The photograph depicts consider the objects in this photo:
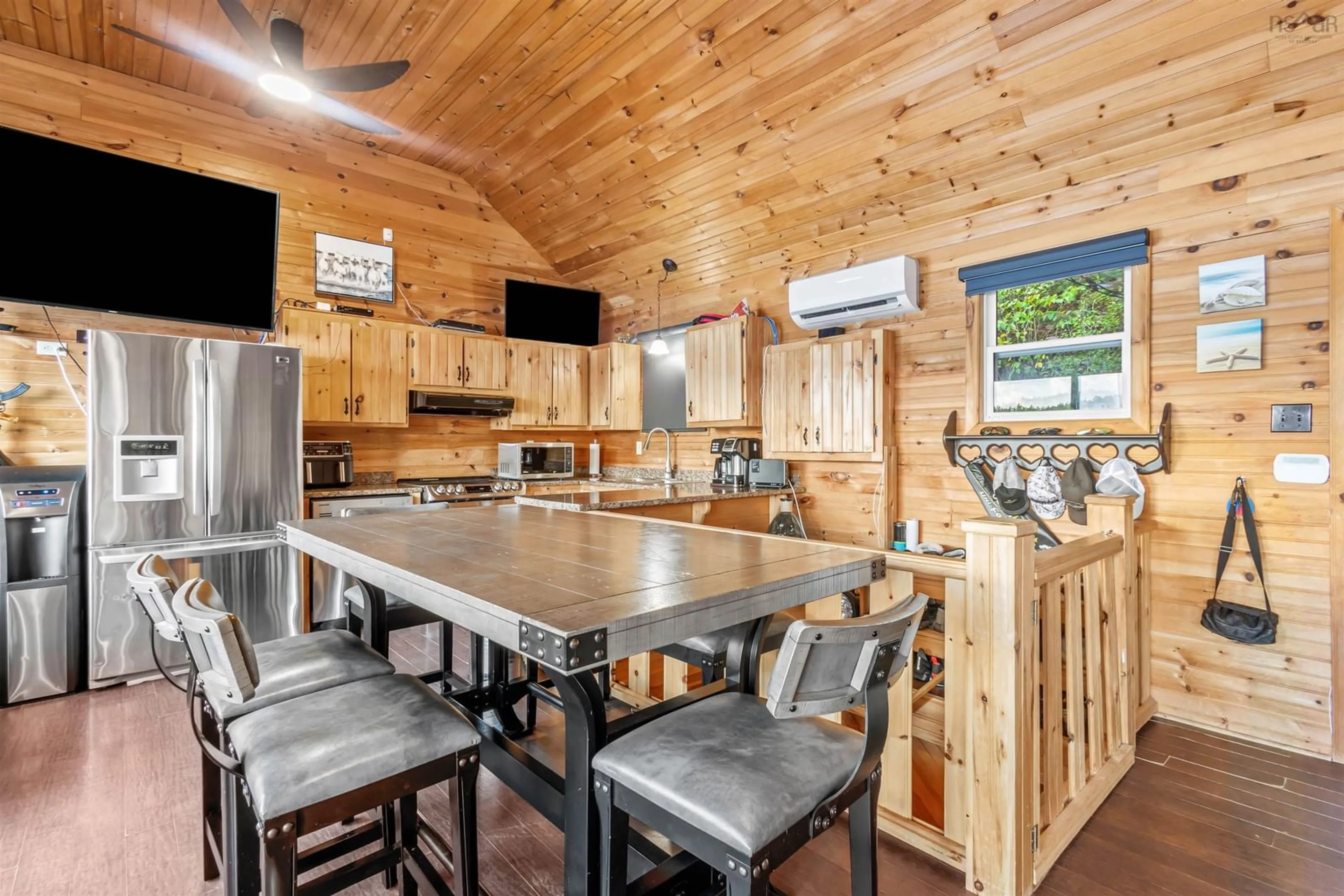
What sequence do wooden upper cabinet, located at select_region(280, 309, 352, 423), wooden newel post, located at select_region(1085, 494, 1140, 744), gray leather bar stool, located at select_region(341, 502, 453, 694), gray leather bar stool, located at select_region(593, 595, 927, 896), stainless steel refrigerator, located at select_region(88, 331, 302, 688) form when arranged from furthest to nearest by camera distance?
wooden upper cabinet, located at select_region(280, 309, 352, 423) < stainless steel refrigerator, located at select_region(88, 331, 302, 688) < wooden newel post, located at select_region(1085, 494, 1140, 744) < gray leather bar stool, located at select_region(341, 502, 453, 694) < gray leather bar stool, located at select_region(593, 595, 927, 896)

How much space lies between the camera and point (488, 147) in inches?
181

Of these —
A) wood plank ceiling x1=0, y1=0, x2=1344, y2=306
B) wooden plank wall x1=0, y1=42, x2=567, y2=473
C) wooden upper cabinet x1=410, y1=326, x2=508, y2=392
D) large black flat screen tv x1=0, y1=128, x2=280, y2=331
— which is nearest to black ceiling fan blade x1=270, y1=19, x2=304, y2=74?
wood plank ceiling x1=0, y1=0, x2=1344, y2=306

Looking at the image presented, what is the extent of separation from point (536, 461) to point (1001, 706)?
417cm

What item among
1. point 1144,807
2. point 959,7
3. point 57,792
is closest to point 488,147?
point 959,7

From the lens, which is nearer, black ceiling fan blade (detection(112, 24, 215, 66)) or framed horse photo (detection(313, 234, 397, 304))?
black ceiling fan blade (detection(112, 24, 215, 66))

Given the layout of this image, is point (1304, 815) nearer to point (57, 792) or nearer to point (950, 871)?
point (950, 871)

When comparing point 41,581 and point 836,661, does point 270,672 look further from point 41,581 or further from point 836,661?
point 41,581

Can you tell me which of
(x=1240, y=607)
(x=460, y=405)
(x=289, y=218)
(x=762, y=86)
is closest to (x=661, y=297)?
(x=460, y=405)

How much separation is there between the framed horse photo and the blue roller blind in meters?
4.17

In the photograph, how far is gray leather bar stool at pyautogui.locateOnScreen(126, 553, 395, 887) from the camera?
1356 mm

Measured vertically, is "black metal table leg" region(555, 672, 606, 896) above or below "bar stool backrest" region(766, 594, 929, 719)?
below

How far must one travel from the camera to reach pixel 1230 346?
2.69 metres

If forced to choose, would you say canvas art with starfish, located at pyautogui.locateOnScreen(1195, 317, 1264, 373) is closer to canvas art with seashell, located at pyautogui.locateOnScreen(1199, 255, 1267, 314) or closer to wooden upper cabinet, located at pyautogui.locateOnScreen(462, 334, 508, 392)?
canvas art with seashell, located at pyautogui.locateOnScreen(1199, 255, 1267, 314)
